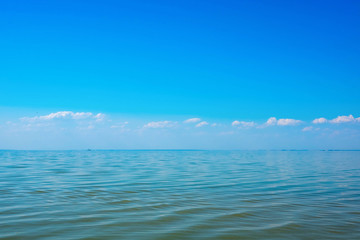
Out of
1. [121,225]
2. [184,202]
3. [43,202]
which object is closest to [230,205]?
[184,202]

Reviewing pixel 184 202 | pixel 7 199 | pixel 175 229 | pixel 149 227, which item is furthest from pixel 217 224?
pixel 7 199

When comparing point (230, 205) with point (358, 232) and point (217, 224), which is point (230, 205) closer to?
point (217, 224)

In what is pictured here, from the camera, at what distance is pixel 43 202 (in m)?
11.3

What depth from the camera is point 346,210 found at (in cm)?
1034

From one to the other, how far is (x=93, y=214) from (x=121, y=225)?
1.70 metres

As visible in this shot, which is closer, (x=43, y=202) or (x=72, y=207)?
(x=72, y=207)

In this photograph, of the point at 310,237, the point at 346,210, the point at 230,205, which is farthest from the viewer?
the point at 230,205

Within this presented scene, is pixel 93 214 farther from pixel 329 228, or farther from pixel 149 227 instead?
pixel 329 228

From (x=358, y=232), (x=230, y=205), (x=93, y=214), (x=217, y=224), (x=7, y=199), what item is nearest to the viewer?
(x=358, y=232)

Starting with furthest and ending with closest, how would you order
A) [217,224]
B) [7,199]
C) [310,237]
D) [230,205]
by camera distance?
1. [7,199]
2. [230,205]
3. [217,224]
4. [310,237]

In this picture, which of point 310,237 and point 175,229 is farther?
point 175,229

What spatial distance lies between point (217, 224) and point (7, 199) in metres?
8.87

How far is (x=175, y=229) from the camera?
25.5 feet

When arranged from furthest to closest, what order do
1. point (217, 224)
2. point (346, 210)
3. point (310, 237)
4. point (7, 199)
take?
point (7, 199), point (346, 210), point (217, 224), point (310, 237)
